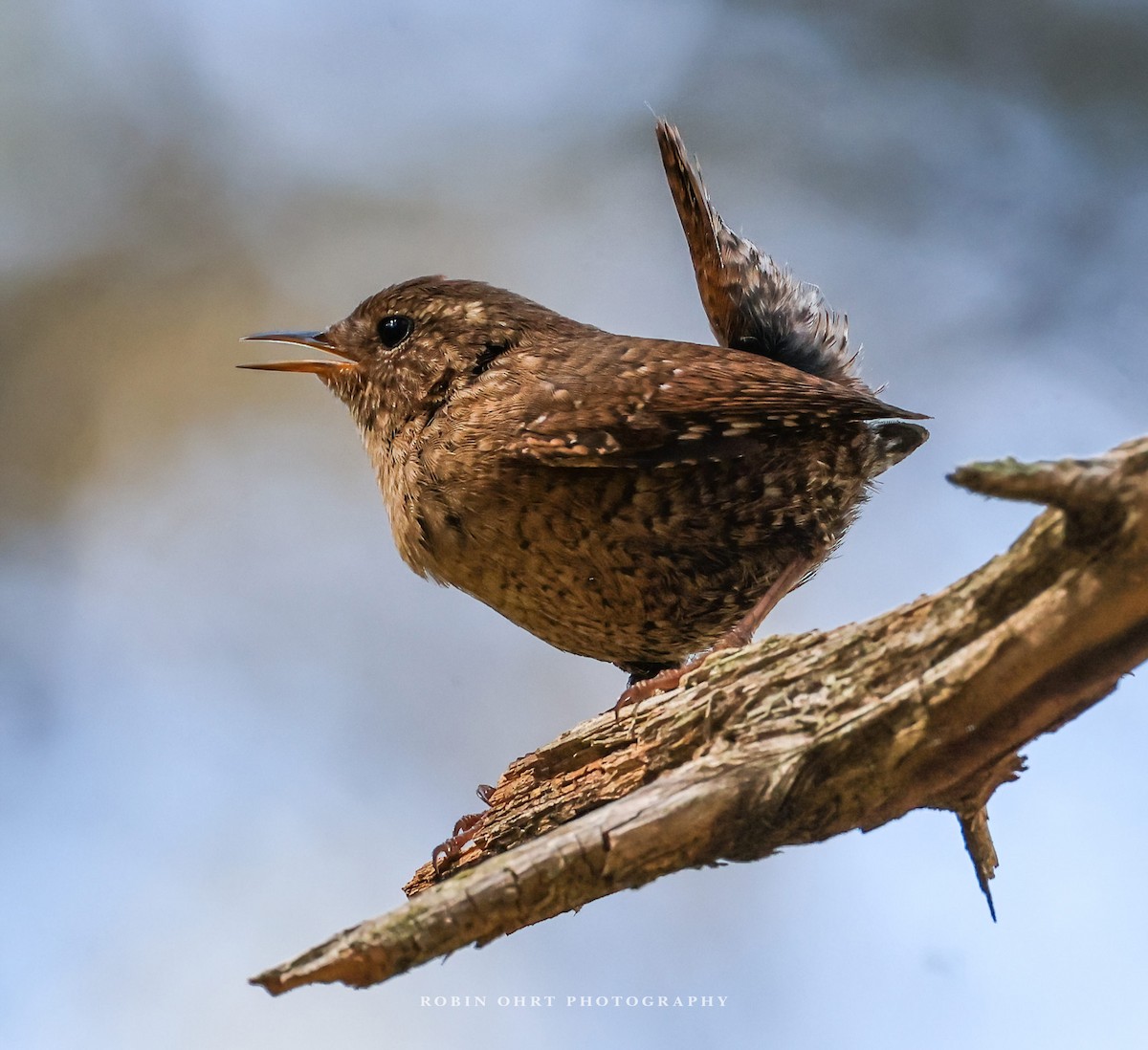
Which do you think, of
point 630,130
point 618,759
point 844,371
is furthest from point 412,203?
point 618,759

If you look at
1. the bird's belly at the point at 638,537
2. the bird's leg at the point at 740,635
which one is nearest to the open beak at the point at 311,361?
the bird's belly at the point at 638,537

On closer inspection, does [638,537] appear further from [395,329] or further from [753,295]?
[395,329]

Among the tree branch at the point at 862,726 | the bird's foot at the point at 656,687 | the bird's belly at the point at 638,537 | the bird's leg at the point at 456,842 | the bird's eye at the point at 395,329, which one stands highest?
the bird's eye at the point at 395,329

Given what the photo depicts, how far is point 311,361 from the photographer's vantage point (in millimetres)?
2715

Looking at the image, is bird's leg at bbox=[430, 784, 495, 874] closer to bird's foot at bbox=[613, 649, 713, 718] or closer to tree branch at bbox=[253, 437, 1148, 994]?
bird's foot at bbox=[613, 649, 713, 718]

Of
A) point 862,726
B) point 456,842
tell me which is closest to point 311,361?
point 456,842

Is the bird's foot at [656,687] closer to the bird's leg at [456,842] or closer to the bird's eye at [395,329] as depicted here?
the bird's leg at [456,842]

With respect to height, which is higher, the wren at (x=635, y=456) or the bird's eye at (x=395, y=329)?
the bird's eye at (x=395, y=329)

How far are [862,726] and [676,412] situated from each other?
76cm

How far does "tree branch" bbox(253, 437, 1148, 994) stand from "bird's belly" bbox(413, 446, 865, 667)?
44 centimetres

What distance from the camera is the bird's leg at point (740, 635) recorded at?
2.06m

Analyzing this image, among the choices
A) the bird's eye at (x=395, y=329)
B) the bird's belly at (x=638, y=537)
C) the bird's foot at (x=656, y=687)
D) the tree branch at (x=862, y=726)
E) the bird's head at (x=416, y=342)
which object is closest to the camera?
the tree branch at (x=862, y=726)

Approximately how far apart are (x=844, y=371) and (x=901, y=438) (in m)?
0.28

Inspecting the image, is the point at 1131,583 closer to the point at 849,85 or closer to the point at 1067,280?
the point at 1067,280
